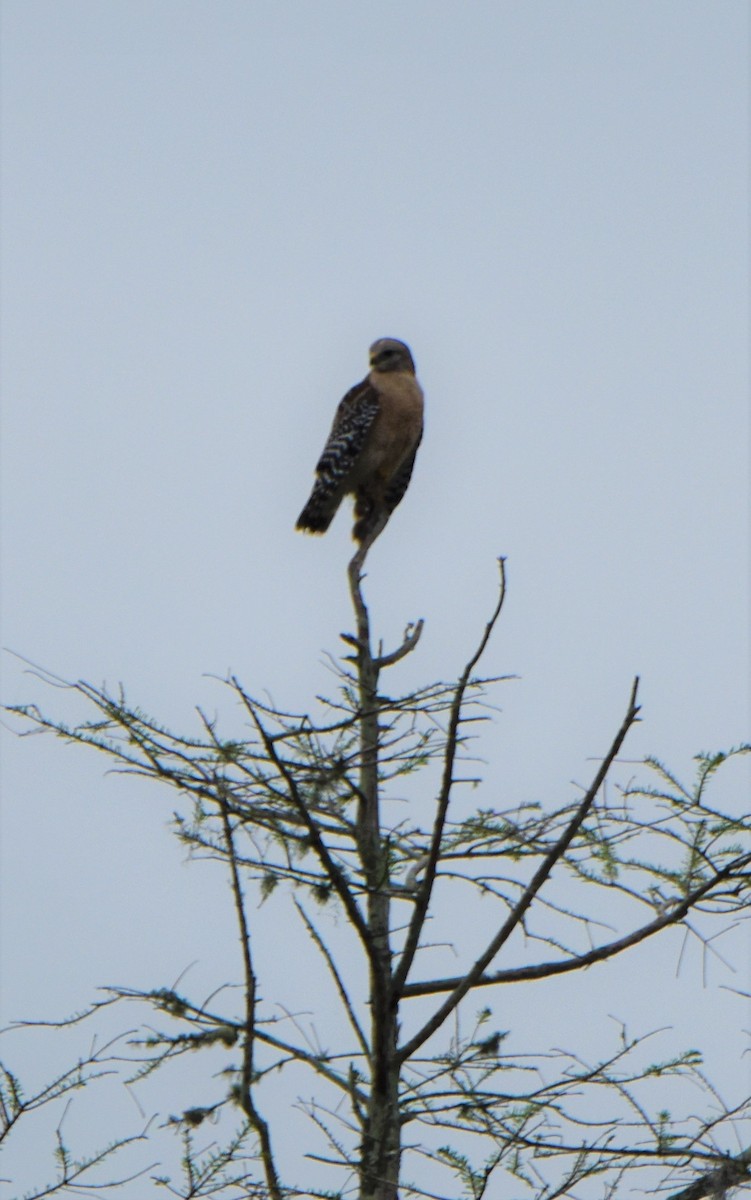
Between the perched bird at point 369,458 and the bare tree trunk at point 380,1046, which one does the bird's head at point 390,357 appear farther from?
the bare tree trunk at point 380,1046

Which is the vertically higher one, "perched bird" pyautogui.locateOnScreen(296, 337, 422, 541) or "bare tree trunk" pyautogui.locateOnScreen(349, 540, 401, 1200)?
"perched bird" pyautogui.locateOnScreen(296, 337, 422, 541)

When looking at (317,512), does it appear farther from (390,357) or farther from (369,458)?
(390,357)

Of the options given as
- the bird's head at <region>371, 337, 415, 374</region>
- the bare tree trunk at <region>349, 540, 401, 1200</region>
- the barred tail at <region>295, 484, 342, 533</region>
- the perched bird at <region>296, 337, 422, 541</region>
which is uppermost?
the bird's head at <region>371, 337, 415, 374</region>

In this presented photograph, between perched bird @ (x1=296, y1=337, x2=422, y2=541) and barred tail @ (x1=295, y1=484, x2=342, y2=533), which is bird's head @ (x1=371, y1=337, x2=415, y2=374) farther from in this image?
barred tail @ (x1=295, y1=484, x2=342, y2=533)

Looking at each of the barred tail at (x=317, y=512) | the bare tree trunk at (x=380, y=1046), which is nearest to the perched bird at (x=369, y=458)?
the barred tail at (x=317, y=512)

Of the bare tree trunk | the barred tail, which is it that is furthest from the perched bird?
the bare tree trunk

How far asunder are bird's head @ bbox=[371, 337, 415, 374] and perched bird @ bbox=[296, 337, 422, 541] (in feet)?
0.94

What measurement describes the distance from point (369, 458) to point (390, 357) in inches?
40.2

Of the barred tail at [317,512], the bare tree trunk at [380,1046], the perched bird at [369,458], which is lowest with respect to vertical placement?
the bare tree trunk at [380,1046]

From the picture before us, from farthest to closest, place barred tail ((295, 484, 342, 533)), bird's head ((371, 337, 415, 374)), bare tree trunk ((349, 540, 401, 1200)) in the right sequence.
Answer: bird's head ((371, 337, 415, 374))
barred tail ((295, 484, 342, 533))
bare tree trunk ((349, 540, 401, 1200))

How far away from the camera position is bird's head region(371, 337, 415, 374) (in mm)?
9609

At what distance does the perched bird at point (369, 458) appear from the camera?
8.73m

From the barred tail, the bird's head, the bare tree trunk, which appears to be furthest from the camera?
the bird's head

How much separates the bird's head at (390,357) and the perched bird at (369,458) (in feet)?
0.94
